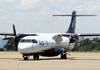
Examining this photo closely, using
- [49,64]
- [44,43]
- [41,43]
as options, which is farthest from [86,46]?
[49,64]

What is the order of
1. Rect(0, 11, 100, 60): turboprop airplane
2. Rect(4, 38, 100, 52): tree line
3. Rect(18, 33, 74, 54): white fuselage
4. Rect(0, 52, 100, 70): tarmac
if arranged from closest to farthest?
Rect(0, 52, 100, 70): tarmac < Rect(18, 33, 74, 54): white fuselage < Rect(0, 11, 100, 60): turboprop airplane < Rect(4, 38, 100, 52): tree line

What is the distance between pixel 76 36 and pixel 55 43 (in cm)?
289

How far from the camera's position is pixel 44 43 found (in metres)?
36.6

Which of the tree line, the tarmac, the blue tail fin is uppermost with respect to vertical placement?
the blue tail fin

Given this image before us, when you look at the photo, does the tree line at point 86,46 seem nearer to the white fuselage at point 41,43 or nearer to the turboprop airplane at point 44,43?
the turboprop airplane at point 44,43

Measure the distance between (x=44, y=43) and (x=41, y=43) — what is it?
0.66 metres

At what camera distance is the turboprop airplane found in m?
34.3

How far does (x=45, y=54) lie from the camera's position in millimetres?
37500

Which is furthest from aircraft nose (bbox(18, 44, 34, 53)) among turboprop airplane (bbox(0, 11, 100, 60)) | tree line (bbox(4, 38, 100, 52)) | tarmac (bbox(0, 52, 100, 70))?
tree line (bbox(4, 38, 100, 52))

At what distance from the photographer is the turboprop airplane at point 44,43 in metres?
34.3

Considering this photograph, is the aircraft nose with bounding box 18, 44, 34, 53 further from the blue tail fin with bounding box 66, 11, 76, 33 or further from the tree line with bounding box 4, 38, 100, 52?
the tree line with bounding box 4, 38, 100, 52

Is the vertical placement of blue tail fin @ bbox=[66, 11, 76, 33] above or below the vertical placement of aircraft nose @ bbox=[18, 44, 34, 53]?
above

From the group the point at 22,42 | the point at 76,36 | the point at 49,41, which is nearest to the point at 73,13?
the point at 76,36

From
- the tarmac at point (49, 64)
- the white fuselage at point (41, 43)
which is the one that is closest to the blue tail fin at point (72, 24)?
the white fuselage at point (41, 43)
